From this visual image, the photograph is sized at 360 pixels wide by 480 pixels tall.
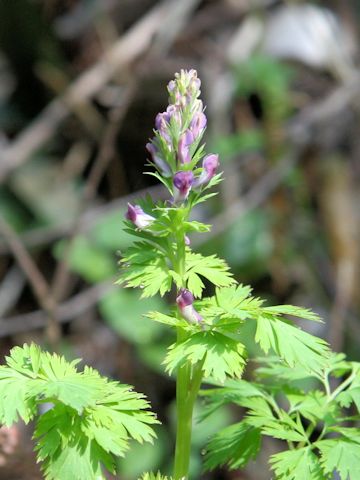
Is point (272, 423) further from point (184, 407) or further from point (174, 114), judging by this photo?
point (174, 114)

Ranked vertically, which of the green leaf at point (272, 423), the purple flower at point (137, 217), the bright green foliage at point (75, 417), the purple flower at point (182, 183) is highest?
the purple flower at point (182, 183)

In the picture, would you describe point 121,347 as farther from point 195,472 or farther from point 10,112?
point 10,112

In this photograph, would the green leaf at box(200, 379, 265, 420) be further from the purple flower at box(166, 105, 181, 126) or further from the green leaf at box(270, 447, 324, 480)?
the purple flower at box(166, 105, 181, 126)

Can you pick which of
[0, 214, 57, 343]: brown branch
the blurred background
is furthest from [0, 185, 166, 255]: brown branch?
[0, 214, 57, 343]: brown branch

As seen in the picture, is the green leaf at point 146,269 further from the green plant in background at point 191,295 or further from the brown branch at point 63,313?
the brown branch at point 63,313

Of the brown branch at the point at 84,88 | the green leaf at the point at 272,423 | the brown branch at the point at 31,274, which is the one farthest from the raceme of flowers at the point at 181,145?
the brown branch at the point at 84,88

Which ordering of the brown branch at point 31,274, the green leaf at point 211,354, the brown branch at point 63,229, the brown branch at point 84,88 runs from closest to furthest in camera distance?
1. the green leaf at point 211,354
2. the brown branch at point 31,274
3. the brown branch at point 63,229
4. the brown branch at point 84,88

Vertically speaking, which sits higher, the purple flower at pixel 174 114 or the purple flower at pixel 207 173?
the purple flower at pixel 174 114

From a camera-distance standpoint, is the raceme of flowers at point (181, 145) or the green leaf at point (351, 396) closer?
the raceme of flowers at point (181, 145)
